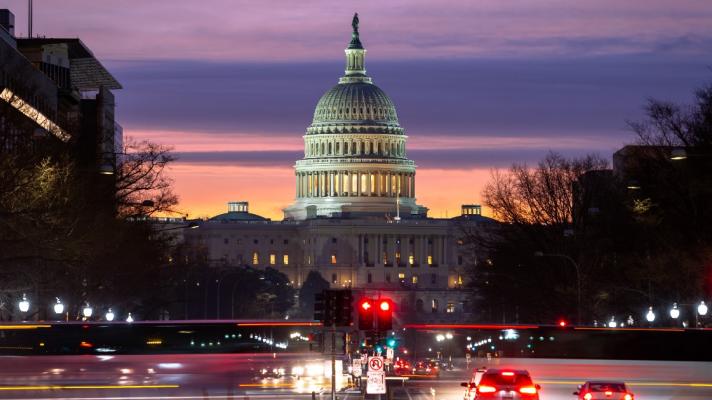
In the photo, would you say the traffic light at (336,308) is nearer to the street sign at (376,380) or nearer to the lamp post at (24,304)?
the street sign at (376,380)

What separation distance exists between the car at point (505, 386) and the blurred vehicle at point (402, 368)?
32603 mm

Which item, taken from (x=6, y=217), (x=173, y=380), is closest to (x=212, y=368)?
(x=173, y=380)

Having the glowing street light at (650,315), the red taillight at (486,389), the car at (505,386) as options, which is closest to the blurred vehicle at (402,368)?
the glowing street light at (650,315)

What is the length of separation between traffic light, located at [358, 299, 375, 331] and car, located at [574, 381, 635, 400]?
748cm

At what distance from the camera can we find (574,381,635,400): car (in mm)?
55125

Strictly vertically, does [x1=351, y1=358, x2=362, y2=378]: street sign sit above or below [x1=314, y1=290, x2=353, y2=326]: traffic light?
below

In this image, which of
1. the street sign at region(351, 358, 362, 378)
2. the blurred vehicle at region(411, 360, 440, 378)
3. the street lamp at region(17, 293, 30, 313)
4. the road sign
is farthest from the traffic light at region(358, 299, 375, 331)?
the street lamp at region(17, 293, 30, 313)

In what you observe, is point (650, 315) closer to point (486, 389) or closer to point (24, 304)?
point (24, 304)

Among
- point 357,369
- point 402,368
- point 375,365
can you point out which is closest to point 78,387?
point 375,365

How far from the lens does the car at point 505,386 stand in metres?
54.8

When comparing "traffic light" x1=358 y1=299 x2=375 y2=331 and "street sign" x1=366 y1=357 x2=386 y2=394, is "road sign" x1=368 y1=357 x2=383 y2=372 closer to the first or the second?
"street sign" x1=366 y1=357 x2=386 y2=394

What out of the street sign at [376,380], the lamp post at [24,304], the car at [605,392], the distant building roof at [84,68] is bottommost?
the car at [605,392]

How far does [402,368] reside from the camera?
89.5 m

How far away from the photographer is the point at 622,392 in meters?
55.3
